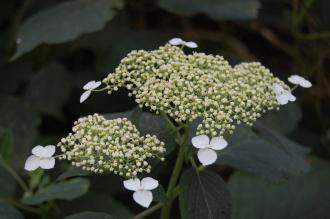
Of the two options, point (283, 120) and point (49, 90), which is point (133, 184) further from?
point (49, 90)

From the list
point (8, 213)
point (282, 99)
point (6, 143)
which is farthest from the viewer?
point (6, 143)

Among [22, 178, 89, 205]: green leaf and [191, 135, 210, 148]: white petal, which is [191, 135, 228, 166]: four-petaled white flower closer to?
[191, 135, 210, 148]: white petal

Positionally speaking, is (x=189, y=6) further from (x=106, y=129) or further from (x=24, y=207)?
(x=106, y=129)

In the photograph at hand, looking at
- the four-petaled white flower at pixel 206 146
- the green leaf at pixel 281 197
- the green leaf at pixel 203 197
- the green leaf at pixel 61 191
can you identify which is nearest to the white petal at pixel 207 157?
the four-petaled white flower at pixel 206 146

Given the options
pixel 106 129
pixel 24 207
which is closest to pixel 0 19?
pixel 24 207

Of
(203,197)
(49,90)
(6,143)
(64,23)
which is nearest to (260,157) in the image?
(203,197)

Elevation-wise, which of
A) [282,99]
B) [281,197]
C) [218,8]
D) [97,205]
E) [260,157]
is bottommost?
[97,205]

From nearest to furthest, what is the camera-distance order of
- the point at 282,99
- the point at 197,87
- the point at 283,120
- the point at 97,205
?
1. the point at 197,87
2. the point at 282,99
3. the point at 97,205
4. the point at 283,120
